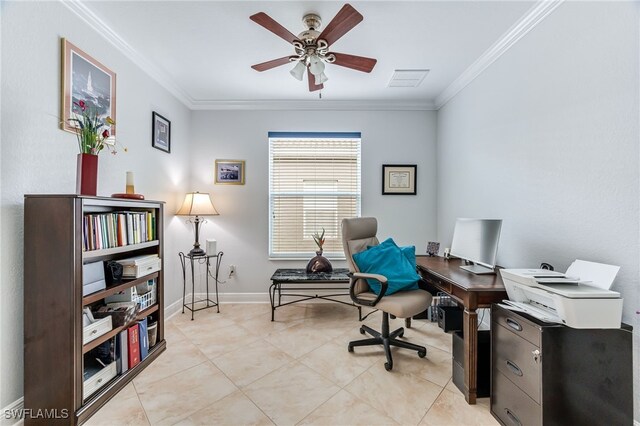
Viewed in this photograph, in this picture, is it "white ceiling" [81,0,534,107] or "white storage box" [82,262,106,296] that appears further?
"white ceiling" [81,0,534,107]

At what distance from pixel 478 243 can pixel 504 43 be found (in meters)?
1.65

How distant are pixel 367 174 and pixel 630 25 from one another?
2429 mm

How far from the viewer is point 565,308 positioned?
1242mm

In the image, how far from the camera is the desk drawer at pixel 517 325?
1317mm

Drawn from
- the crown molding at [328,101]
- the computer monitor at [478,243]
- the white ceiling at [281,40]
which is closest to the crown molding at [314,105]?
the crown molding at [328,101]

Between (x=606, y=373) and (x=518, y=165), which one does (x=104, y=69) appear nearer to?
(x=518, y=165)

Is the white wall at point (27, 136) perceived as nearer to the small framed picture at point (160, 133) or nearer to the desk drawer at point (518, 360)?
the small framed picture at point (160, 133)

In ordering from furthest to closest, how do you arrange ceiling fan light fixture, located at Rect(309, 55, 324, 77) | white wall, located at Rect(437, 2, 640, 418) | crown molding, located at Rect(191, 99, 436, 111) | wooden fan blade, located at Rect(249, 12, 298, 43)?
crown molding, located at Rect(191, 99, 436, 111), ceiling fan light fixture, located at Rect(309, 55, 324, 77), wooden fan blade, located at Rect(249, 12, 298, 43), white wall, located at Rect(437, 2, 640, 418)

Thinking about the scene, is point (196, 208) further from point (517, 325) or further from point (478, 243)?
point (517, 325)

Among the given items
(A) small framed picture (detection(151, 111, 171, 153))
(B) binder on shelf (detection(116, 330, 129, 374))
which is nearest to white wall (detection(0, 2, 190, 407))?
(B) binder on shelf (detection(116, 330, 129, 374))

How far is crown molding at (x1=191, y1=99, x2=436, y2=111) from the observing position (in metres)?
3.44

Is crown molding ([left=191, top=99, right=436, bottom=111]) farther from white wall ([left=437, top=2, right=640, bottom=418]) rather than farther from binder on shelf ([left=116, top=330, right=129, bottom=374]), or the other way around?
binder on shelf ([left=116, top=330, right=129, bottom=374])

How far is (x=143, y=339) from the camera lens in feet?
6.84

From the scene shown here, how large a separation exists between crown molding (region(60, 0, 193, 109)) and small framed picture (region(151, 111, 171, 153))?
385 mm
